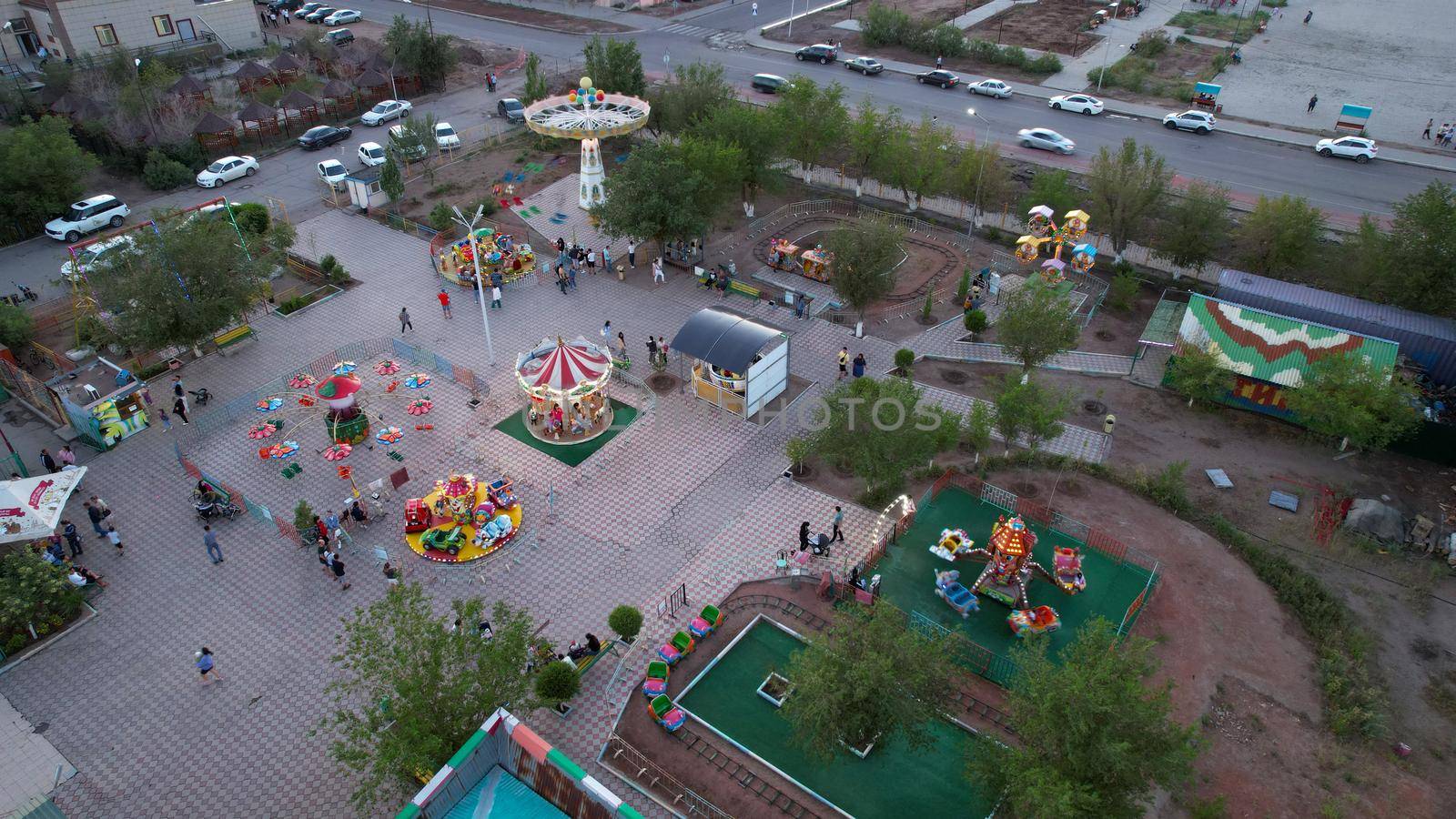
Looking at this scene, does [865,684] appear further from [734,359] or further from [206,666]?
[206,666]

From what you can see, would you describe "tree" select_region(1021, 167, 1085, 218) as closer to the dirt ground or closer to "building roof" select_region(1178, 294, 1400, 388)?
"building roof" select_region(1178, 294, 1400, 388)

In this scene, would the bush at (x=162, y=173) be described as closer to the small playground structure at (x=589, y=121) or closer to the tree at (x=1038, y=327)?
the small playground structure at (x=589, y=121)

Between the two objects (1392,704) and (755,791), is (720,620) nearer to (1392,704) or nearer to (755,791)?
(755,791)

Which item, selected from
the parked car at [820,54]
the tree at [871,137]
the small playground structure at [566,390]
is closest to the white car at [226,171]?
the small playground structure at [566,390]

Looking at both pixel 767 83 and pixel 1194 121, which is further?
pixel 767 83

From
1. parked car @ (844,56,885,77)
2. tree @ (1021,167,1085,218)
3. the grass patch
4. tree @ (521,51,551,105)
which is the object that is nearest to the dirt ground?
the grass patch

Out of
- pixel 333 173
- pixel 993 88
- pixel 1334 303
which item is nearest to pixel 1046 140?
pixel 993 88
